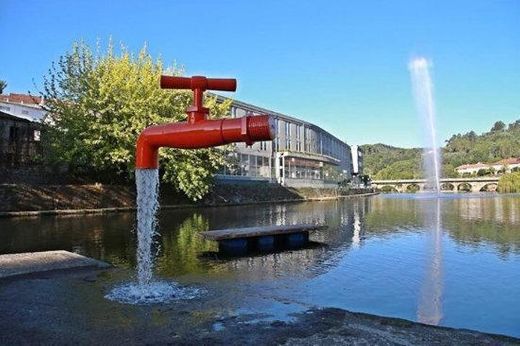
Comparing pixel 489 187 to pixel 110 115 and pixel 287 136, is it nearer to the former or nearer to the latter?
pixel 287 136

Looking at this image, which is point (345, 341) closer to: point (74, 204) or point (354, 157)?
point (74, 204)

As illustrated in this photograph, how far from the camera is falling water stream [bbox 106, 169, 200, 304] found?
920 centimetres

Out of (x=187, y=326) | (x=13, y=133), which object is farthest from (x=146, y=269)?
(x=13, y=133)

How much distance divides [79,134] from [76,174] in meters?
7.07

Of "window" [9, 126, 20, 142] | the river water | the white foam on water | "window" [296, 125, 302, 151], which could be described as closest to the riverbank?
"window" [9, 126, 20, 142]

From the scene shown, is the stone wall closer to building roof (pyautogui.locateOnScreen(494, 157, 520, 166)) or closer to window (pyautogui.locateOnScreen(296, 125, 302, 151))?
window (pyautogui.locateOnScreen(296, 125, 302, 151))

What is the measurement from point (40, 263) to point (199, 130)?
9720 millimetres

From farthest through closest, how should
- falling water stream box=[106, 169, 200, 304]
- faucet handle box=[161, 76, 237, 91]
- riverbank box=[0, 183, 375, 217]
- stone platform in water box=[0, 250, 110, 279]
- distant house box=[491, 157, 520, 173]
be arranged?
distant house box=[491, 157, 520, 173], riverbank box=[0, 183, 375, 217], stone platform in water box=[0, 250, 110, 279], falling water stream box=[106, 169, 200, 304], faucet handle box=[161, 76, 237, 91]

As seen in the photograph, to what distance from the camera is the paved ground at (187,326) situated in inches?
302

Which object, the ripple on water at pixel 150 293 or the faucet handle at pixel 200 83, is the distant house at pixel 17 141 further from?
the faucet handle at pixel 200 83

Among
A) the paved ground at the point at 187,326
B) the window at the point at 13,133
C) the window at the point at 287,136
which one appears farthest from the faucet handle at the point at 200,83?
the window at the point at 287,136

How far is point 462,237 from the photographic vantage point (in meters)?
→ 24.2

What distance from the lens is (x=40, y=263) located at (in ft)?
47.3

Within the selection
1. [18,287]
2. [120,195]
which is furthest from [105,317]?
[120,195]
